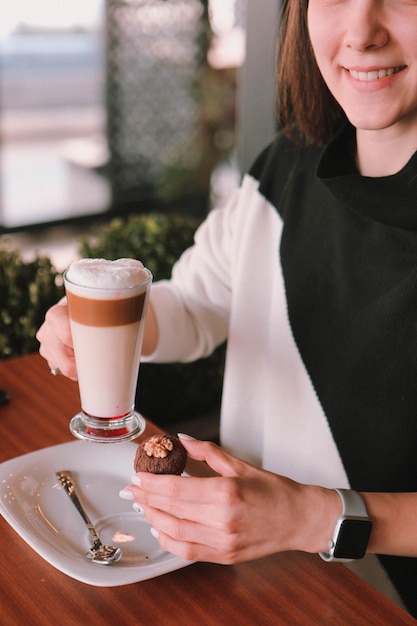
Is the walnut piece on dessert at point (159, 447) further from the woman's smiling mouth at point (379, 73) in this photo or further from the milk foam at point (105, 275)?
the woman's smiling mouth at point (379, 73)

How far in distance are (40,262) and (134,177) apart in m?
4.58

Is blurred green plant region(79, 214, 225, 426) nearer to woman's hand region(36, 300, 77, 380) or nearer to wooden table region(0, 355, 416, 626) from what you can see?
woman's hand region(36, 300, 77, 380)

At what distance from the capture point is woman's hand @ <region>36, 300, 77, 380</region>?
1.40 meters

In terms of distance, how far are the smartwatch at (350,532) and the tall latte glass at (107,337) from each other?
377 millimetres

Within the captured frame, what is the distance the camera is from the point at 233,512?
1032mm

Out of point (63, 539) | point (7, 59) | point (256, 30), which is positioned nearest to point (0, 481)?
point (63, 539)

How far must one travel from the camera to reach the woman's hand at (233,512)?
1.04 metres

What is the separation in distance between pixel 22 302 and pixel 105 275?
3.63 ft

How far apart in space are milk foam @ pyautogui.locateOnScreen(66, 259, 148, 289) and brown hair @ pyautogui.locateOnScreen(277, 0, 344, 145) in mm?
676

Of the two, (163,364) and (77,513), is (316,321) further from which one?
(163,364)

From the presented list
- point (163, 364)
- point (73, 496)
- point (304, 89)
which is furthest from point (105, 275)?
point (163, 364)

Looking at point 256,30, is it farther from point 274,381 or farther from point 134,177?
point 134,177

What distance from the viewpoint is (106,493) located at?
1315 millimetres

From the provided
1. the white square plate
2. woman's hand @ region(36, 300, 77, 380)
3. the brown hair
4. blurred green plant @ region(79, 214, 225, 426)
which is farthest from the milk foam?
blurred green plant @ region(79, 214, 225, 426)
